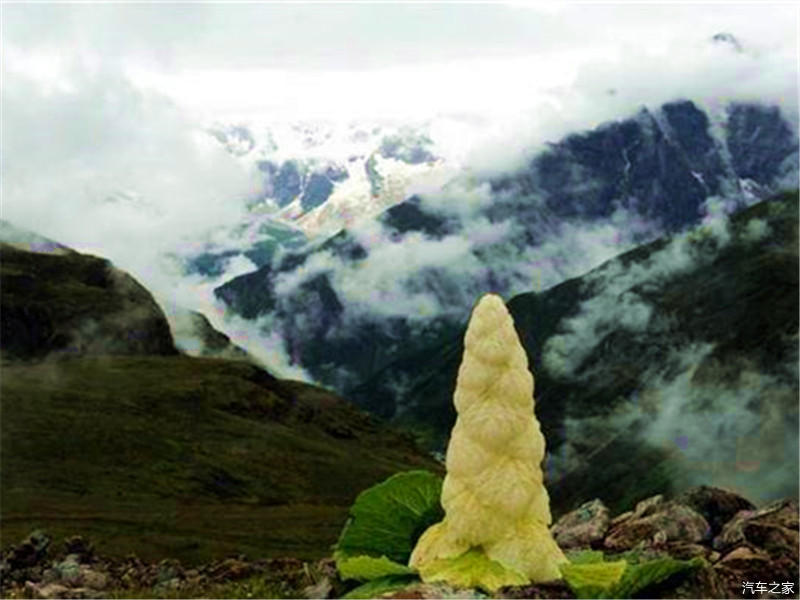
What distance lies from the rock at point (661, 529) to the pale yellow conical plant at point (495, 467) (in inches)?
410

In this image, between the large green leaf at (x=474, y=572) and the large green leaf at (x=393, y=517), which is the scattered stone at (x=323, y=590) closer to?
the large green leaf at (x=393, y=517)

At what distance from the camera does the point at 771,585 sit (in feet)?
52.2

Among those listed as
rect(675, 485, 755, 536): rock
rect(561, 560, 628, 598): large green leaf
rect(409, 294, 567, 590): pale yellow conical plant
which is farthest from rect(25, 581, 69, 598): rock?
rect(561, 560, 628, 598): large green leaf

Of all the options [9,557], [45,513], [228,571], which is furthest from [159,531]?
[228,571]

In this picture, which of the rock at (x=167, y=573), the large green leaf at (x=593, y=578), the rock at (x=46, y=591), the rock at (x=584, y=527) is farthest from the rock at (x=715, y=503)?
the rock at (x=167, y=573)

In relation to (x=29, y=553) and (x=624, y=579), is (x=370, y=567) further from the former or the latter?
(x=29, y=553)

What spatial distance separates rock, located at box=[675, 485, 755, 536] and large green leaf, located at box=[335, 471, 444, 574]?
43.0ft

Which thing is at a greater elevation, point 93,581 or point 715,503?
point 715,503

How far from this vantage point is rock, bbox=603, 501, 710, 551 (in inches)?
820

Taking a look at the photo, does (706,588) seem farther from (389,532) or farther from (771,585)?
(771,585)

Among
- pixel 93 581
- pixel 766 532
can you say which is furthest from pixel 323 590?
pixel 93 581

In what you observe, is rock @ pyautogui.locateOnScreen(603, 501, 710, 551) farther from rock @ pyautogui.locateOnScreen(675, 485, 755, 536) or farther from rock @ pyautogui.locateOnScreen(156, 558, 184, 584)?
rock @ pyautogui.locateOnScreen(156, 558, 184, 584)

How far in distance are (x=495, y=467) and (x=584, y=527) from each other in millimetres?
12299

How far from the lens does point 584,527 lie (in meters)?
21.8
